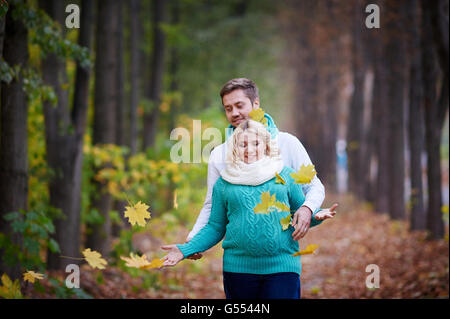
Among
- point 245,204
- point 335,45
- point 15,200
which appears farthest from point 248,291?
point 335,45

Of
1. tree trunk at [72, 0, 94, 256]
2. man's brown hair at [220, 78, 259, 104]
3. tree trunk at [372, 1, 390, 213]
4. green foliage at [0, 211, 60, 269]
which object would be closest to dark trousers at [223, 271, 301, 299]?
man's brown hair at [220, 78, 259, 104]

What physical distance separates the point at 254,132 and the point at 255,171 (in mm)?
235

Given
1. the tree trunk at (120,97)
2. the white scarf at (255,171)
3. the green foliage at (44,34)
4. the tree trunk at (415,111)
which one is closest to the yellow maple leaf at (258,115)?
the white scarf at (255,171)

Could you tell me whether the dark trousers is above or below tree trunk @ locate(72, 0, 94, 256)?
below

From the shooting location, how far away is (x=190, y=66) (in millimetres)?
19234

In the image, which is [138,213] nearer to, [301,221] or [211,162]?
[211,162]

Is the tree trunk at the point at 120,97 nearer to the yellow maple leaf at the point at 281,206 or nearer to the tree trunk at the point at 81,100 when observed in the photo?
the tree trunk at the point at 81,100

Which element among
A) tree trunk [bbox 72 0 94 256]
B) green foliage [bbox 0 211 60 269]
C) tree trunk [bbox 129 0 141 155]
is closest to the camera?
green foliage [bbox 0 211 60 269]

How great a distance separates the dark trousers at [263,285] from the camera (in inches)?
122

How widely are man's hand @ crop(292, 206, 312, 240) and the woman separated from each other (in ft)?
0.20

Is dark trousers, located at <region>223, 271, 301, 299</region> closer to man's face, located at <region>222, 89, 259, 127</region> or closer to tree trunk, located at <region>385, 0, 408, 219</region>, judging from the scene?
man's face, located at <region>222, 89, 259, 127</region>

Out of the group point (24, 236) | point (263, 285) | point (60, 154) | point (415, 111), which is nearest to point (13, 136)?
point (24, 236)

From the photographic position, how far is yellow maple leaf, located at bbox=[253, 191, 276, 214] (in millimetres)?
2904

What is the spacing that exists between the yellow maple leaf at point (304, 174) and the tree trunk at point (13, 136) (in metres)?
3.28
